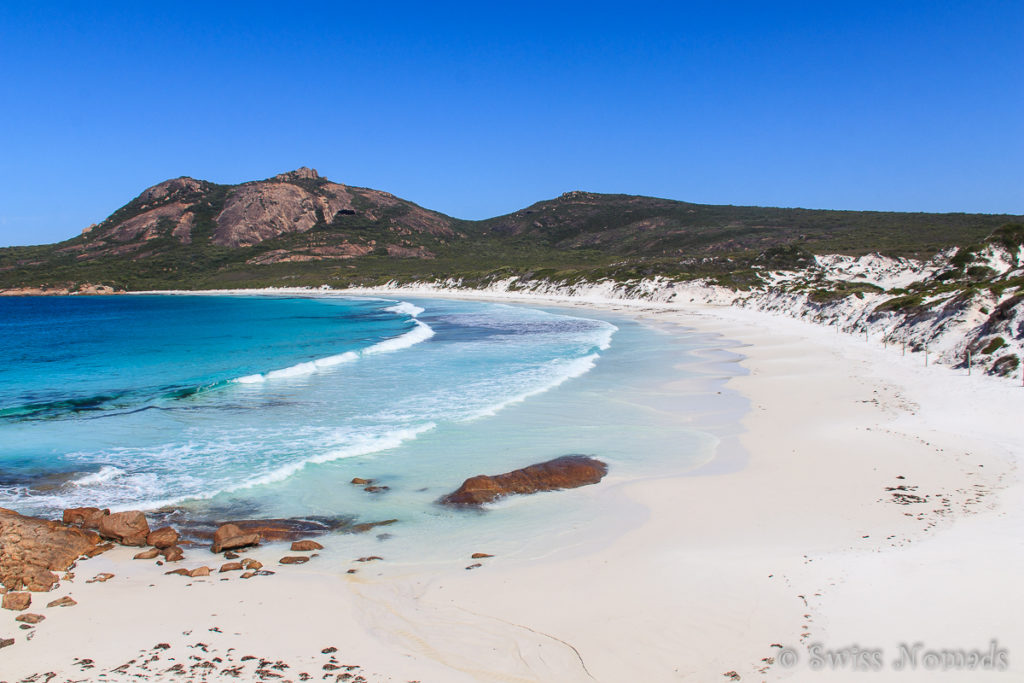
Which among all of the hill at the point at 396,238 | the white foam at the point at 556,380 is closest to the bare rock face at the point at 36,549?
the white foam at the point at 556,380

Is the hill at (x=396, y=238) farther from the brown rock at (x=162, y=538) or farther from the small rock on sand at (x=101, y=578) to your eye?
the small rock on sand at (x=101, y=578)

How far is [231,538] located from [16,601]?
81.2 inches

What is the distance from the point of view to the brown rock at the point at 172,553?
22.9ft

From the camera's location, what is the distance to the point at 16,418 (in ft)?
49.6

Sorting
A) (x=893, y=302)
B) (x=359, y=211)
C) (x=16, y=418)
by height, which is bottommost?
(x=16, y=418)

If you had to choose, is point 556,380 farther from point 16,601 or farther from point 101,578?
point 16,601

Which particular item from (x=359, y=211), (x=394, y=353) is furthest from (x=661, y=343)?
(x=359, y=211)

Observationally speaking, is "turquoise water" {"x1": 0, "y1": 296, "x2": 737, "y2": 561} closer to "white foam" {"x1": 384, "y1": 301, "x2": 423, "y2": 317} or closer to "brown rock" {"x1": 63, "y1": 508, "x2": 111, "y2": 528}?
"brown rock" {"x1": 63, "y1": 508, "x2": 111, "y2": 528}

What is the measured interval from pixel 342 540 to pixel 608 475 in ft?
14.6

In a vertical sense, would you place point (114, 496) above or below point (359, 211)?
below

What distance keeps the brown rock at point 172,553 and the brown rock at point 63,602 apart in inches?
43.7

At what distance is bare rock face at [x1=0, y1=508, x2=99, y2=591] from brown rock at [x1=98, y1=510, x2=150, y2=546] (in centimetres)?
15

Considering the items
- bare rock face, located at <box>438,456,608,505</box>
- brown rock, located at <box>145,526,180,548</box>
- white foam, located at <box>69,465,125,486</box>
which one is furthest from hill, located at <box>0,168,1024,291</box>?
brown rock, located at <box>145,526,180,548</box>

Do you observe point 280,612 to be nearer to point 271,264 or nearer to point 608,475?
point 608,475
